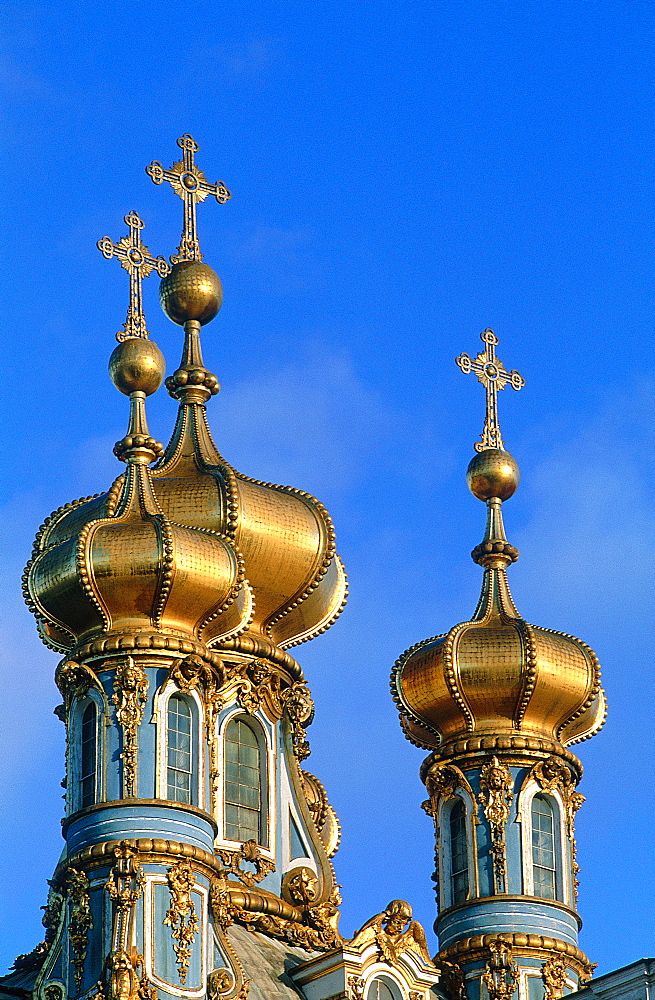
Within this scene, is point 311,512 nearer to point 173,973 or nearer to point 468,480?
point 468,480

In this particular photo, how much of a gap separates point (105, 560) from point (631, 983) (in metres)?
6.89

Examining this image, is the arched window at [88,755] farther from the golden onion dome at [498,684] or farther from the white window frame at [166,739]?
the golden onion dome at [498,684]

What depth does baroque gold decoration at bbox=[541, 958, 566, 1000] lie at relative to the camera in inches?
1447

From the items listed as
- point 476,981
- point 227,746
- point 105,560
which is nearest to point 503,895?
point 476,981

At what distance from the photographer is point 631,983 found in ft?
109

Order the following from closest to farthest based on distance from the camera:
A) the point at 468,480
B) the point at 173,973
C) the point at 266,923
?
the point at 173,973, the point at 266,923, the point at 468,480

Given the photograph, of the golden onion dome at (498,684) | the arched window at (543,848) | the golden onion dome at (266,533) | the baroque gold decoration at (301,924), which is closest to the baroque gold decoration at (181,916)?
the baroque gold decoration at (301,924)

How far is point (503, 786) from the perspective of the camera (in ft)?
124

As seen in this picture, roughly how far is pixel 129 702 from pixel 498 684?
5209mm

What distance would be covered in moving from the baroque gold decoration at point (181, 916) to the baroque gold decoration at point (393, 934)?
7.11ft

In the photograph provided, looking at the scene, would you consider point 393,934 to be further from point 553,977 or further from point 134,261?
point 134,261

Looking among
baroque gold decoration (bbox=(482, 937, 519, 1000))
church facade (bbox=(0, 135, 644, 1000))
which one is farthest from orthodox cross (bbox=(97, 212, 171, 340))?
baroque gold decoration (bbox=(482, 937, 519, 1000))

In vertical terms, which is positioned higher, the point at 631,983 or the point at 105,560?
the point at 105,560

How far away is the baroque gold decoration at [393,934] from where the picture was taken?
3503 centimetres
